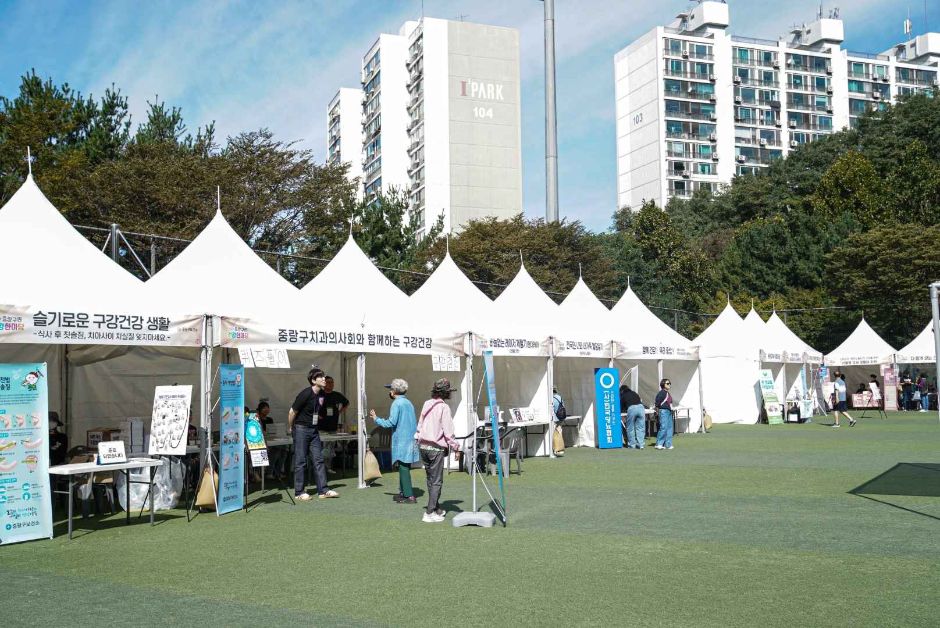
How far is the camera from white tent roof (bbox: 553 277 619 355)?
1881 cm

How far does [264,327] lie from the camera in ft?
39.5

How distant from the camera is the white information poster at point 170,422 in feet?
33.6

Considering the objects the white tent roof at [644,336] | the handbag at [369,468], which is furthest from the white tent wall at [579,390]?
the handbag at [369,468]

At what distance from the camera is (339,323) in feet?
43.5

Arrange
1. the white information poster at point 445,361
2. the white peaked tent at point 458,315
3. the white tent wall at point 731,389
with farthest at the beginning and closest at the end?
1. the white tent wall at point 731,389
2. the white peaked tent at point 458,315
3. the white information poster at point 445,361

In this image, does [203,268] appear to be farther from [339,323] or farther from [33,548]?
[33,548]

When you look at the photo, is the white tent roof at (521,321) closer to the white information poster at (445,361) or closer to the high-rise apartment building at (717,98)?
the white information poster at (445,361)

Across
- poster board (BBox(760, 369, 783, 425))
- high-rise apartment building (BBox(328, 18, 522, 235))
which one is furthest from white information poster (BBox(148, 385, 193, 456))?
high-rise apartment building (BBox(328, 18, 522, 235))

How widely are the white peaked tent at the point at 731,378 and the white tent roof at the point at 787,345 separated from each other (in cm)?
167

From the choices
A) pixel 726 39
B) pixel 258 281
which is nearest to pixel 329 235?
pixel 258 281

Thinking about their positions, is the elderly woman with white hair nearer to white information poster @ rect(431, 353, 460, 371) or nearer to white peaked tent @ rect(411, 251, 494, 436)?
white peaked tent @ rect(411, 251, 494, 436)

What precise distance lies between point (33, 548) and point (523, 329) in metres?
10.6

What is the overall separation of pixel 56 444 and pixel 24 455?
3070mm

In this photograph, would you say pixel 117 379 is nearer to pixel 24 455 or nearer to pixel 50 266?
pixel 50 266
